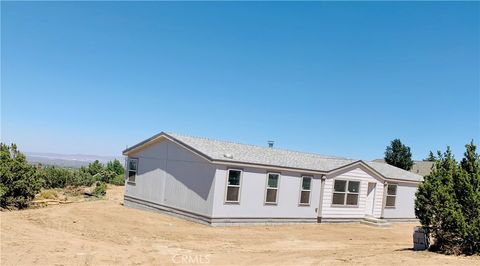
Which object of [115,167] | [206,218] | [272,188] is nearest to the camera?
[206,218]

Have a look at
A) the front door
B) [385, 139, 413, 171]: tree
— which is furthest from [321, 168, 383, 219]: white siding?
[385, 139, 413, 171]: tree

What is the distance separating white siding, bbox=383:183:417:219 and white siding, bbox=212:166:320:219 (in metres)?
6.35

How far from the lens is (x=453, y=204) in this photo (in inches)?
466

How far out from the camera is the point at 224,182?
57.8ft

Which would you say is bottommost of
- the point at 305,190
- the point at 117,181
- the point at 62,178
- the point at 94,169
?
the point at 117,181

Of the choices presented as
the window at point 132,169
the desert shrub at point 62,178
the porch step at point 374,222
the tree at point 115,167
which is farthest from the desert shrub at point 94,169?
the porch step at point 374,222

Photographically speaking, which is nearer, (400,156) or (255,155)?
(255,155)

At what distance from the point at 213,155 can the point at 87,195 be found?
43.6 ft

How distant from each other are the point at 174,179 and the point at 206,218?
2.87 m

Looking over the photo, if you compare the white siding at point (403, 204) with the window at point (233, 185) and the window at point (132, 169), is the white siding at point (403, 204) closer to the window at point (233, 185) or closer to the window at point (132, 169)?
the window at point (233, 185)

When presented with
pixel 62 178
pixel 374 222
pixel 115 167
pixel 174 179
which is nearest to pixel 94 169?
pixel 115 167

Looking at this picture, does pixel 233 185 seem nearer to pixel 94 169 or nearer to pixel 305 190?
pixel 305 190

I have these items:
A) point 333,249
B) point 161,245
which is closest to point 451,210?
point 333,249

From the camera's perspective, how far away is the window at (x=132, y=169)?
22.1 metres
